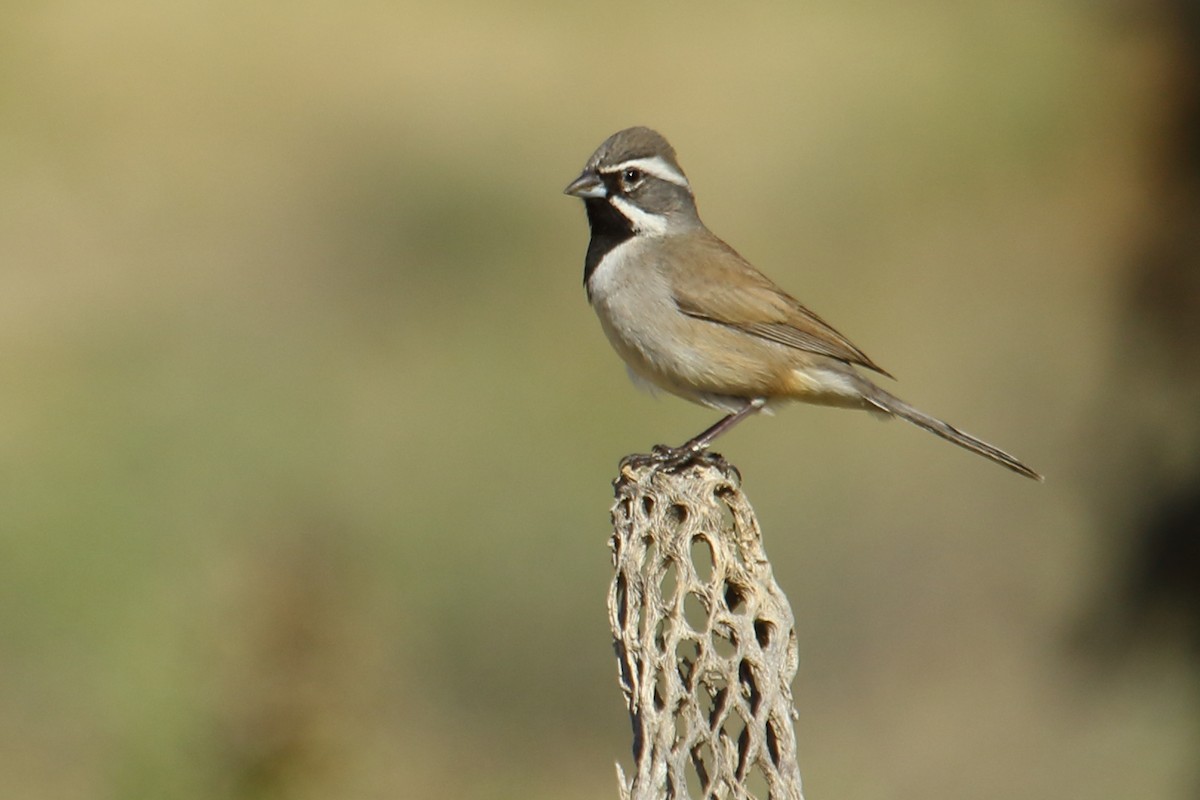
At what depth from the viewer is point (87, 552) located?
35.1 feet

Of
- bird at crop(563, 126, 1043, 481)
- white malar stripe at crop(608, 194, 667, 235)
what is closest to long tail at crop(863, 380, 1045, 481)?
bird at crop(563, 126, 1043, 481)

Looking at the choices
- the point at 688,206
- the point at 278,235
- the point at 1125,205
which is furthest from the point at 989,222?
the point at 688,206

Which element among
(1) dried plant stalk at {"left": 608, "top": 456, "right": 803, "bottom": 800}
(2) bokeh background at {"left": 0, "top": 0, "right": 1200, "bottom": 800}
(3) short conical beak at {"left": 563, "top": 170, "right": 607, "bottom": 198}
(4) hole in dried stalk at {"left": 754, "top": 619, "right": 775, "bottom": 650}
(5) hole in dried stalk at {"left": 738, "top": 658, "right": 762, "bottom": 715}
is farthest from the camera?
(2) bokeh background at {"left": 0, "top": 0, "right": 1200, "bottom": 800}

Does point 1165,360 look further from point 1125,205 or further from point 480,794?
point 480,794

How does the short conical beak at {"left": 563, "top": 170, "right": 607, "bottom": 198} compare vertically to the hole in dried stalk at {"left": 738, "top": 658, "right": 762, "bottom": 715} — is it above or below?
above

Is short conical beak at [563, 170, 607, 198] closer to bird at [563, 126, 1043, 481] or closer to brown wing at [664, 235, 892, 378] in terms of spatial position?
bird at [563, 126, 1043, 481]

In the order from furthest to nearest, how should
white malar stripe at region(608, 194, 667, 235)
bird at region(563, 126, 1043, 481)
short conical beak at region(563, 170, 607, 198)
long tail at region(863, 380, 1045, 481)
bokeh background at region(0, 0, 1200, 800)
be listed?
1. bokeh background at region(0, 0, 1200, 800)
2. white malar stripe at region(608, 194, 667, 235)
3. short conical beak at region(563, 170, 607, 198)
4. bird at region(563, 126, 1043, 481)
5. long tail at region(863, 380, 1045, 481)

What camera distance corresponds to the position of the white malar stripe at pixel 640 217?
7.10 meters

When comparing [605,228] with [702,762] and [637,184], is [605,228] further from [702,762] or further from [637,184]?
[702,762]

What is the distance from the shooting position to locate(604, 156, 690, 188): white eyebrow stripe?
6953 millimetres

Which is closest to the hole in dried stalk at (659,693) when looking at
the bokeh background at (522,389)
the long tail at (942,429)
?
the bokeh background at (522,389)

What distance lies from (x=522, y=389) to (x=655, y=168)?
590 centimetres

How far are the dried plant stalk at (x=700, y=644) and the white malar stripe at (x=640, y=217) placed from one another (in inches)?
112

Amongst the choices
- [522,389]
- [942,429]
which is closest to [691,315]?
[942,429]
